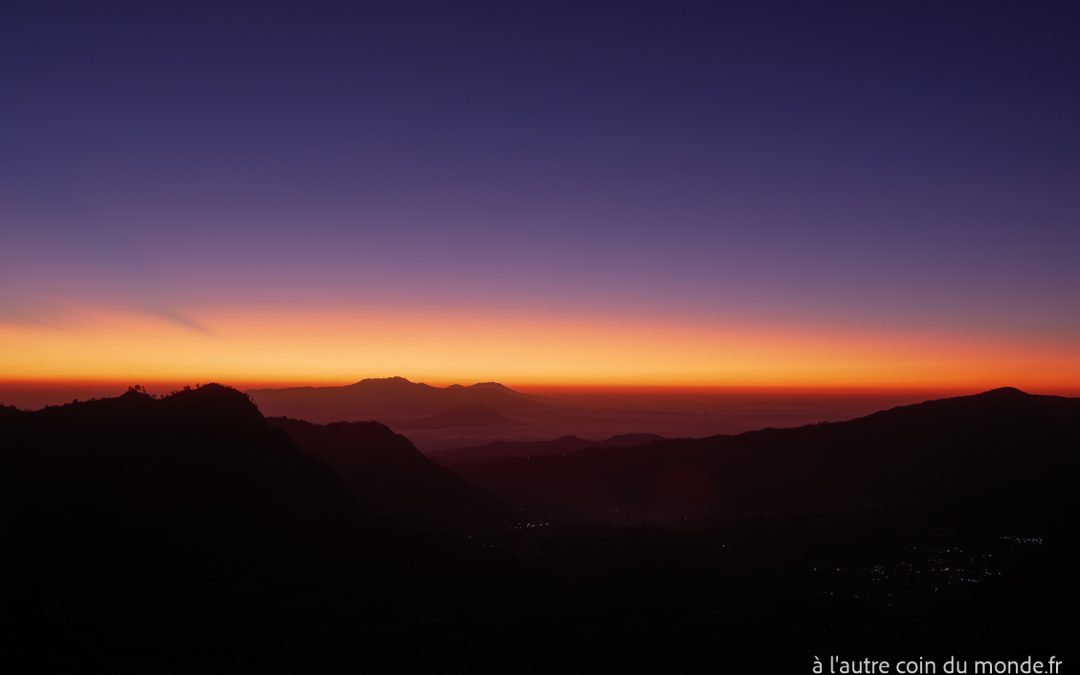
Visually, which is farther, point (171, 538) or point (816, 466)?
point (816, 466)

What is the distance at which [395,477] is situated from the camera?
68.0m

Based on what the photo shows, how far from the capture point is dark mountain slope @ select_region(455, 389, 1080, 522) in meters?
74.5

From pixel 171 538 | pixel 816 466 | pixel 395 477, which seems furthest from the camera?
pixel 816 466

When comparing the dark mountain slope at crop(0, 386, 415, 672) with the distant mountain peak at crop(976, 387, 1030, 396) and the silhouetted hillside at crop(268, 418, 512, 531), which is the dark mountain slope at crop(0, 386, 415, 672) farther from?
the distant mountain peak at crop(976, 387, 1030, 396)

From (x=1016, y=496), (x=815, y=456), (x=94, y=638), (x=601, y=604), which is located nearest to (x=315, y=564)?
(x=94, y=638)

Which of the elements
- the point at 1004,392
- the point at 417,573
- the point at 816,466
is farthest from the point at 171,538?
the point at 1004,392

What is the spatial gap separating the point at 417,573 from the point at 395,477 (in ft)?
106

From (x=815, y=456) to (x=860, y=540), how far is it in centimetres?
4065

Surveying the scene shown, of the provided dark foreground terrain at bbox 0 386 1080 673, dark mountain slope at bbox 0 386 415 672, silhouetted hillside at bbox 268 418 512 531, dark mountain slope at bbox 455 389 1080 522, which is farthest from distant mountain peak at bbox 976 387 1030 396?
dark mountain slope at bbox 0 386 415 672

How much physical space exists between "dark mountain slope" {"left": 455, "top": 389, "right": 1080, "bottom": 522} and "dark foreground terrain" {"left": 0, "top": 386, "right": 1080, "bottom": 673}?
44.0ft

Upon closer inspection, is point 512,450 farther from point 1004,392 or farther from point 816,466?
point 1004,392

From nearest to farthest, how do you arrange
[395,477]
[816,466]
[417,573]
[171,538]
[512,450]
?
[171,538]
[417,573]
[395,477]
[816,466]
[512,450]

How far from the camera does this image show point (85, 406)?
39656mm

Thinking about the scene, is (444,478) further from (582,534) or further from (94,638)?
(94,638)
